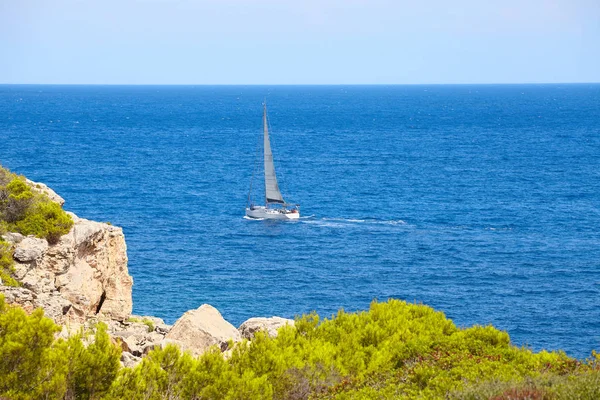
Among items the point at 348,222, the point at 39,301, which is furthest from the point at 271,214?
the point at 39,301

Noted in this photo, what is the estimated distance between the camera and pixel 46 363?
47.8 ft

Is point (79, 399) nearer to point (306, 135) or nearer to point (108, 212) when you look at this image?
point (108, 212)

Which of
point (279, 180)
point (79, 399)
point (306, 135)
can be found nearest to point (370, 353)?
point (79, 399)

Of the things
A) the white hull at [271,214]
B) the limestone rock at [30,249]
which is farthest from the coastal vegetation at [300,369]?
the white hull at [271,214]

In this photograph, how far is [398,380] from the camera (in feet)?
55.0

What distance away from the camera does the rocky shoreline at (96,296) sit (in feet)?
71.4

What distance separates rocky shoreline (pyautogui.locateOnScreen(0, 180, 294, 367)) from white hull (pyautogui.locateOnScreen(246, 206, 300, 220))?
158 feet

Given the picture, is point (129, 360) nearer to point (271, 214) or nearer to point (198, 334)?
point (198, 334)

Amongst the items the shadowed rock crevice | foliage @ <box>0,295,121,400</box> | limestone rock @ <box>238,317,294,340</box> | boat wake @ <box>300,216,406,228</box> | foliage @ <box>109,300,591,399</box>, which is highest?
foliage @ <box>0,295,121,400</box>

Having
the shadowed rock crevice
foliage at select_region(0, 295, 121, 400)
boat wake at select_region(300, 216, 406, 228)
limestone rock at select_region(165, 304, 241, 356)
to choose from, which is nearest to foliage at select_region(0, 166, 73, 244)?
the shadowed rock crevice

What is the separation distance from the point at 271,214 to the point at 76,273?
53.6m

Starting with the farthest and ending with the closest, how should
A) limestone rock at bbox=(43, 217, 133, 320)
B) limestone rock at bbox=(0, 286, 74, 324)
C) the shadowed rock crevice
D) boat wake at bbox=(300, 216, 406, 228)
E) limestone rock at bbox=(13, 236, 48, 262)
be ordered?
1. boat wake at bbox=(300, 216, 406, 228)
2. the shadowed rock crevice
3. limestone rock at bbox=(43, 217, 133, 320)
4. limestone rock at bbox=(13, 236, 48, 262)
5. limestone rock at bbox=(0, 286, 74, 324)

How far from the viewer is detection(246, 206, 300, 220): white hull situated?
257 feet

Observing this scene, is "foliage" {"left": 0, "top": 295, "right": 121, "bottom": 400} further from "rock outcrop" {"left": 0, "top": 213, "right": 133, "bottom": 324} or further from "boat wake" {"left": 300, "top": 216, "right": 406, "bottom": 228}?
"boat wake" {"left": 300, "top": 216, "right": 406, "bottom": 228}
